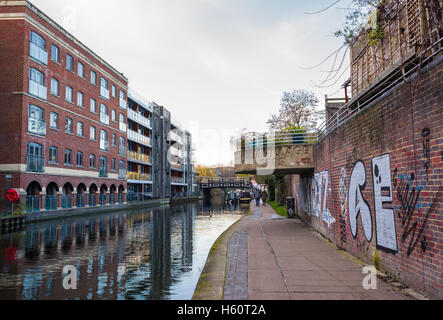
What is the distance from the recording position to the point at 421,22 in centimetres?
772

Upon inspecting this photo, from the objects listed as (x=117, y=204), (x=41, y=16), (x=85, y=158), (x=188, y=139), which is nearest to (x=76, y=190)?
(x=85, y=158)

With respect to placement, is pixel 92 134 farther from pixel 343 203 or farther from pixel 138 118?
pixel 343 203

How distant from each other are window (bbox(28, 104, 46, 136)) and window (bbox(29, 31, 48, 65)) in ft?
12.0

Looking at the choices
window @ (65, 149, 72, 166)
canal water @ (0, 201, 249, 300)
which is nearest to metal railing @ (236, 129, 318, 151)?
canal water @ (0, 201, 249, 300)

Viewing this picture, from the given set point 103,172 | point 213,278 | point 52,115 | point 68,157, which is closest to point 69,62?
point 52,115

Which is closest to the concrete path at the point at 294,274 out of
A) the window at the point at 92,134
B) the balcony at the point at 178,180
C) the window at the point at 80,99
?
the window at the point at 80,99

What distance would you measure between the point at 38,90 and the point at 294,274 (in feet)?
81.9

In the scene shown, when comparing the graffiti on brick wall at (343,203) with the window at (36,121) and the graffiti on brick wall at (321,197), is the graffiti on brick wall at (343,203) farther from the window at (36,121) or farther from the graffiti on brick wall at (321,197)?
the window at (36,121)

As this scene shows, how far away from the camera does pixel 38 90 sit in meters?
25.8

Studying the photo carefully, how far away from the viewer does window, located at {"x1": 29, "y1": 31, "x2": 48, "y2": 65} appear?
82.3ft

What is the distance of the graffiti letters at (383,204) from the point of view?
6.89 m

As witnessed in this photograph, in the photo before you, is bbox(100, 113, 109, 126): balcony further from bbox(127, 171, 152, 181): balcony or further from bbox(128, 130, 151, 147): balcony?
bbox(127, 171, 152, 181): balcony

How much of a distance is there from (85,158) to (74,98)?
558 cm
